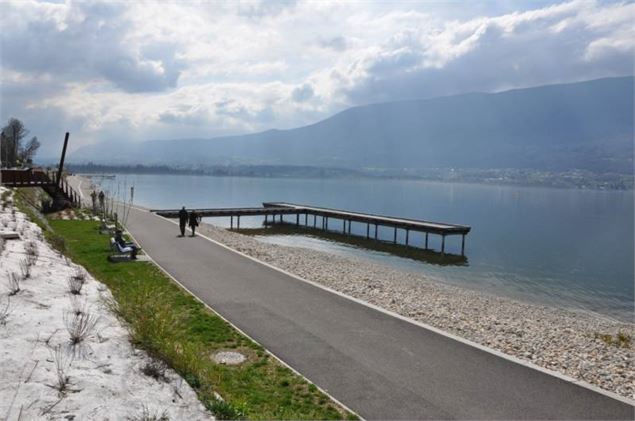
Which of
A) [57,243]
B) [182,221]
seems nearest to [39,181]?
[182,221]

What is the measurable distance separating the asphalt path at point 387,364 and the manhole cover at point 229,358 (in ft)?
2.42

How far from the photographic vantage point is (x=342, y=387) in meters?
8.09

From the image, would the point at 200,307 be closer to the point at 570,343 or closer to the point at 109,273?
the point at 109,273

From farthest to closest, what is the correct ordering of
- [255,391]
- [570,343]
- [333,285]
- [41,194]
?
[41,194], [333,285], [570,343], [255,391]

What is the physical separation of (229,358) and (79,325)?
2848 millimetres

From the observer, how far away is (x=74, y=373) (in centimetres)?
627

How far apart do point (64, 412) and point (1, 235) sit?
9055mm

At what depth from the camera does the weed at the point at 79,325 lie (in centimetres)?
721

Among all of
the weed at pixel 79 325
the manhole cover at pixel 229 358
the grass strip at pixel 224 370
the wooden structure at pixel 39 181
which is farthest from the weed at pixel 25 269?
the wooden structure at pixel 39 181

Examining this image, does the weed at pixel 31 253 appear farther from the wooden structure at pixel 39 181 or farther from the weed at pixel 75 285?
the wooden structure at pixel 39 181

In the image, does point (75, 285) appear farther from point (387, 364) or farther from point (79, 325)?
point (387, 364)

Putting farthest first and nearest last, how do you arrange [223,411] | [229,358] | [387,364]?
[229,358], [387,364], [223,411]

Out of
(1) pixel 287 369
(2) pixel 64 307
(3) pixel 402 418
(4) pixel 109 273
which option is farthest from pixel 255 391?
(4) pixel 109 273

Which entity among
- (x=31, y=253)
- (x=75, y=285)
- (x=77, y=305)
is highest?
(x=31, y=253)
